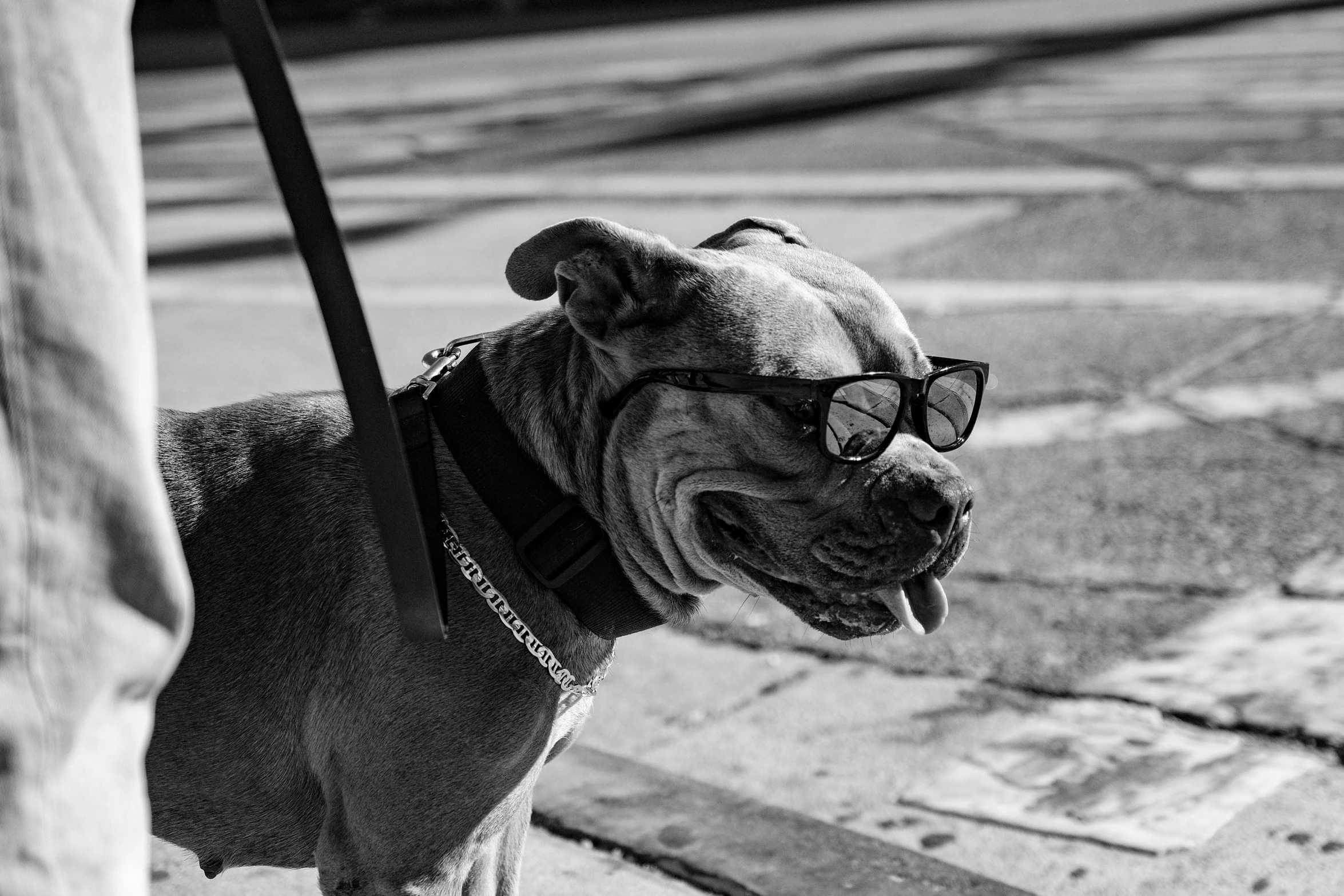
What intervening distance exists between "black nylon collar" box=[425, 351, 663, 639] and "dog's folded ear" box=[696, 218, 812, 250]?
2.13 feet

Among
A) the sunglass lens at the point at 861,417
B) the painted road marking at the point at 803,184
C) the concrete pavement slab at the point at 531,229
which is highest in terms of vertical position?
the sunglass lens at the point at 861,417

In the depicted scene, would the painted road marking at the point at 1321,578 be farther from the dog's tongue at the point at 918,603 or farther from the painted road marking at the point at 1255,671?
the dog's tongue at the point at 918,603

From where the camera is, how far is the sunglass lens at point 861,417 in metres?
2.46

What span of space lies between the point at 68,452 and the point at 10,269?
18cm

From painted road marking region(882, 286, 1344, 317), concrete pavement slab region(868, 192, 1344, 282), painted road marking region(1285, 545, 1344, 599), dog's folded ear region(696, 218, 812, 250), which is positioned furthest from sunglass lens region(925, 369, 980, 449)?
concrete pavement slab region(868, 192, 1344, 282)

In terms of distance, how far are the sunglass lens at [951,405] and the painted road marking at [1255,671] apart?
4.78 feet

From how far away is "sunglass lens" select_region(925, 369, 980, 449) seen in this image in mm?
2662

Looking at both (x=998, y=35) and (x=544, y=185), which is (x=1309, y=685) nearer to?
(x=544, y=185)

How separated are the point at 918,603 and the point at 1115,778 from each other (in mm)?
1121

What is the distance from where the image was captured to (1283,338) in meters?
6.57

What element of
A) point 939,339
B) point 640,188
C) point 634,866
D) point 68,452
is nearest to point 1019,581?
point 634,866

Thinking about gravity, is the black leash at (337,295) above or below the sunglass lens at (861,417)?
above

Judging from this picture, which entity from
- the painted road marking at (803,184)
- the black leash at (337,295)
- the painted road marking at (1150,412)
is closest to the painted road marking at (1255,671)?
the painted road marking at (1150,412)

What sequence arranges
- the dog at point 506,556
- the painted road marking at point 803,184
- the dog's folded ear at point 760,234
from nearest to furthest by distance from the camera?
the dog at point 506,556
the dog's folded ear at point 760,234
the painted road marking at point 803,184
